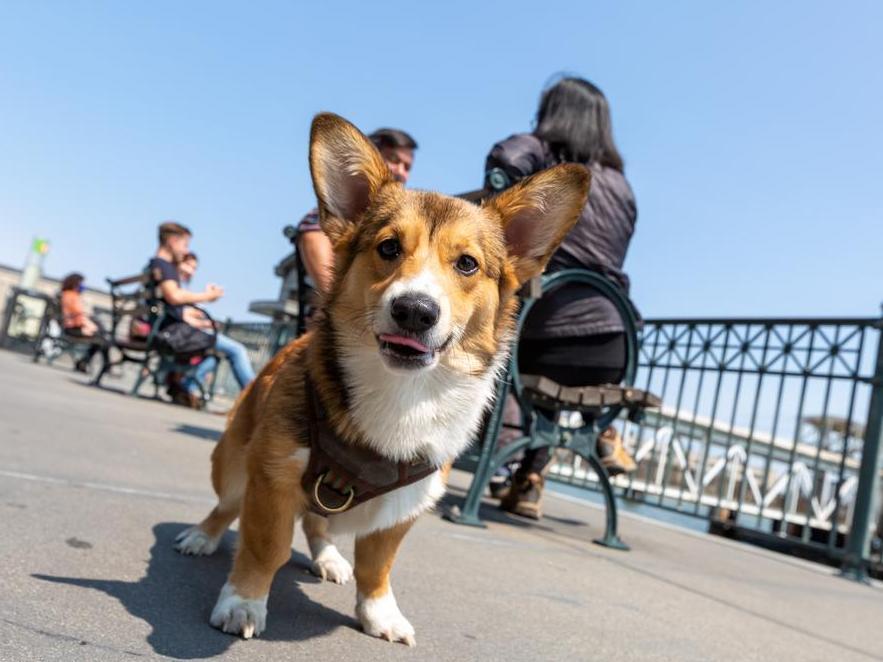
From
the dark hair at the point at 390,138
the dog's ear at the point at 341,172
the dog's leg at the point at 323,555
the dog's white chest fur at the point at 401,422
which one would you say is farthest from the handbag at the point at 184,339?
the dog's white chest fur at the point at 401,422

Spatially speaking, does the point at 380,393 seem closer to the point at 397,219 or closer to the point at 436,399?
the point at 436,399

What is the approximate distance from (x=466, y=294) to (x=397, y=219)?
293mm

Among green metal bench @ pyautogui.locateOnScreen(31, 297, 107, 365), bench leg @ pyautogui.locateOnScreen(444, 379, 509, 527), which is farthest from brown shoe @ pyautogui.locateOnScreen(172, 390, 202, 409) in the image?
bench leg @ pyautogui.locateOnScreen(444, 379, 509, 527)

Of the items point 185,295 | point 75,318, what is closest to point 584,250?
point 185,295

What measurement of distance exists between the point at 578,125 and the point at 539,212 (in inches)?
87.3

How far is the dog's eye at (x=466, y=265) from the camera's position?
89.2 inches

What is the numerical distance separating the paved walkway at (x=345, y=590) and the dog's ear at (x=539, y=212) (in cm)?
116

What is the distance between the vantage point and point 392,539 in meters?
2.16

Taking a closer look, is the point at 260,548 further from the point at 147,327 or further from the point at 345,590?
the point at 147,327

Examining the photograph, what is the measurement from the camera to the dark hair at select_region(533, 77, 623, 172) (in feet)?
14.9

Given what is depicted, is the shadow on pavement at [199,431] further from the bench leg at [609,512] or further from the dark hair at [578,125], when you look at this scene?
the dark hair at [578,125]

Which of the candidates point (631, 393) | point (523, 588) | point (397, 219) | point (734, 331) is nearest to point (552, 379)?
point (631, 393)

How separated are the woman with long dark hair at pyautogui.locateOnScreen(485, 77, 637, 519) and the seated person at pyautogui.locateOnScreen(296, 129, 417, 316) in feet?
3.29

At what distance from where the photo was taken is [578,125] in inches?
179
